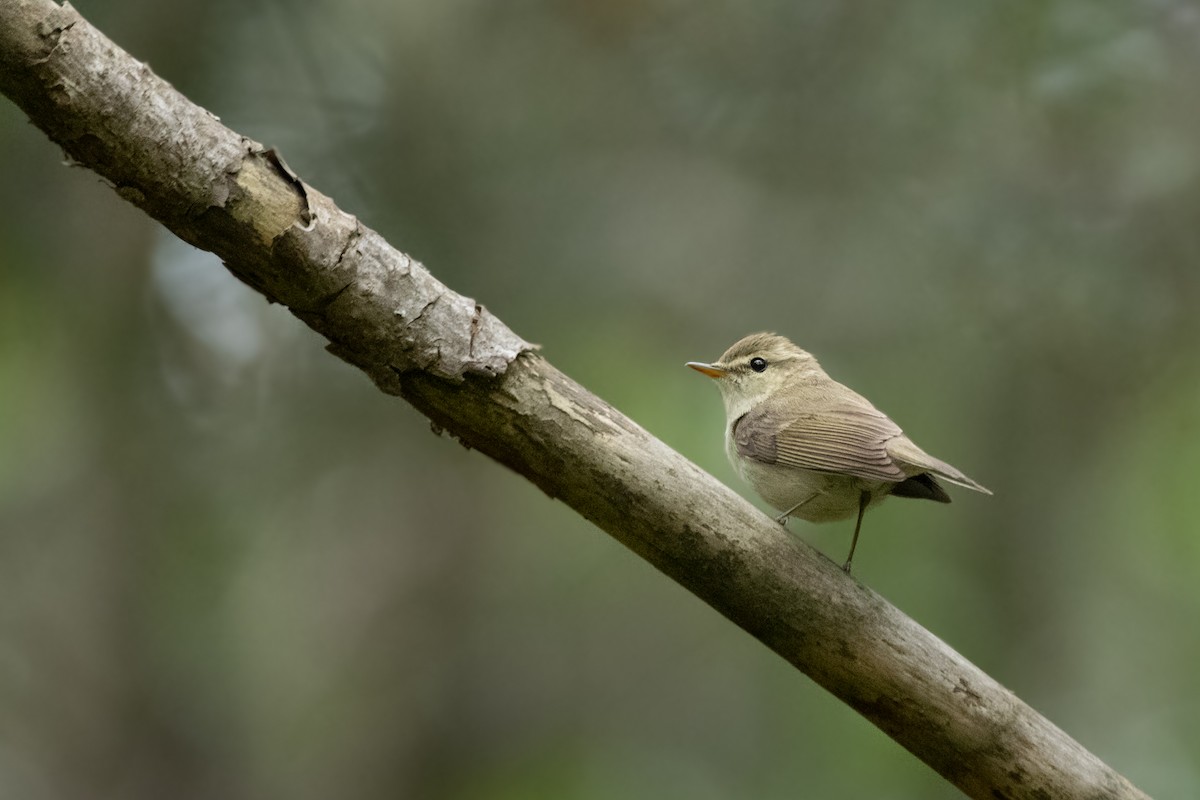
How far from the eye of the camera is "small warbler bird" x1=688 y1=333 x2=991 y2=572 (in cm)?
291

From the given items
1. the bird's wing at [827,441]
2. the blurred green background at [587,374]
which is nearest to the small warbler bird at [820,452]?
the bird's wing at [827,441]

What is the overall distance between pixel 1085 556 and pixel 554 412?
3.73m

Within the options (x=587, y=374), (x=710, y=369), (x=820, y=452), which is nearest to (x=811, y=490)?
(x=820, y=452)

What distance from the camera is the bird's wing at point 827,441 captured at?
2893mm

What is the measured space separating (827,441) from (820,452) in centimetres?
→ 5

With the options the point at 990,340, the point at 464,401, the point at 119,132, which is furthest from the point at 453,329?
the point at 990,340

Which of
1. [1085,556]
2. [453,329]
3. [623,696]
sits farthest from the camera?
[623,696]

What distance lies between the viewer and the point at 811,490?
10.4 feet

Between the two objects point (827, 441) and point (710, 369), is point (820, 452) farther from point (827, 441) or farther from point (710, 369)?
point (710, 369)

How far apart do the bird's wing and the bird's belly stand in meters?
0.05

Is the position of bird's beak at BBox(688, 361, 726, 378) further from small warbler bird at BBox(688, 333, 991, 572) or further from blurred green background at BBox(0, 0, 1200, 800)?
blurred green background at BBox(0, 0, 1200, 800)

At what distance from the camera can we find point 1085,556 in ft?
16.9

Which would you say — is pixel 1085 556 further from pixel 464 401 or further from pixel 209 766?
pixel 209 766

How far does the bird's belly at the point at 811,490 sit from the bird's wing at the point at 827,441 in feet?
0.15
